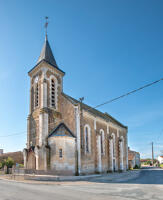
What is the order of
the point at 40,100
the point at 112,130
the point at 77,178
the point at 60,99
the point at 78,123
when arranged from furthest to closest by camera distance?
the point at 112,130, the point at 60,99, the point at 40,100, the point at 78,123, the point at 77,178

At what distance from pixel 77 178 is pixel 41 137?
6477 millimetres

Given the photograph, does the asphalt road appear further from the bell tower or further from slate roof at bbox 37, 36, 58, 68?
slate roof at bbox 37, 36, 58, 68

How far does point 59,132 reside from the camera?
21516 millimetres

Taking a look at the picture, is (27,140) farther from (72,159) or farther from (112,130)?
(112,130)

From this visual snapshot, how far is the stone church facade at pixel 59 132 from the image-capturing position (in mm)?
20844

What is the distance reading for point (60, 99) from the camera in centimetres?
2583

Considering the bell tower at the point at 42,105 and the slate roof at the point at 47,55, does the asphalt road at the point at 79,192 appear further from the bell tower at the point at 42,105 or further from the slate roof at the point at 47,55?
the slate roof at the point at 47,55

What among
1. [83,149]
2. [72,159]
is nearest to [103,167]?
[83,149]

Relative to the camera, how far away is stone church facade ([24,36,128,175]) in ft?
68.4

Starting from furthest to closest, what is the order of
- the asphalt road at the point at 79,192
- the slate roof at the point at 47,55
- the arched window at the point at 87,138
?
the slate roof at the point at 47,55 → the arched window at the point at 87,138 → the asphalt road at the point at 79,192

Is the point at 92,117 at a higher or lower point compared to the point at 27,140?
higher

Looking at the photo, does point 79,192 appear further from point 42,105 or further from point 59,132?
point 42,105

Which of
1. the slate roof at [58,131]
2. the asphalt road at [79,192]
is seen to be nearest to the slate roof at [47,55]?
the slate roof at [58,131]

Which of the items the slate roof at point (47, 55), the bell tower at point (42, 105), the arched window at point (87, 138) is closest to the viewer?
the bell tower at point (42, 105)
